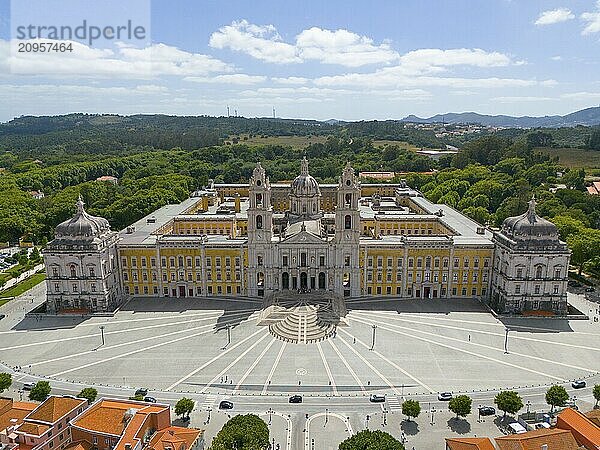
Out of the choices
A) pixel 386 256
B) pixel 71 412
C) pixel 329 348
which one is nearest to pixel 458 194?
pixel 386 256

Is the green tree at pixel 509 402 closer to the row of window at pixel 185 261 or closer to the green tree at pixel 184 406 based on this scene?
the green tree at pixel 184 406

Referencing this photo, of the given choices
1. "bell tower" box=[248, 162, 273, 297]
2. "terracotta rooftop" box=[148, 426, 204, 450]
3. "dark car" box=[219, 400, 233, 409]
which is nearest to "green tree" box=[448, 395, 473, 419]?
"dark car" box=[219, 400, 233, 409]

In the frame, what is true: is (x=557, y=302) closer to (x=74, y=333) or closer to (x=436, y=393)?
(x=436, y=393)

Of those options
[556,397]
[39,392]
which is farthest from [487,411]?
[39,392]

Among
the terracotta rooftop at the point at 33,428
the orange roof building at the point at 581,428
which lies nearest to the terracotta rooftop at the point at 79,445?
the terracotta rooftop at the point at 33,428

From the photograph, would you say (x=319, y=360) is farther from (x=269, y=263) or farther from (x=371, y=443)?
(x=269, y=263)
